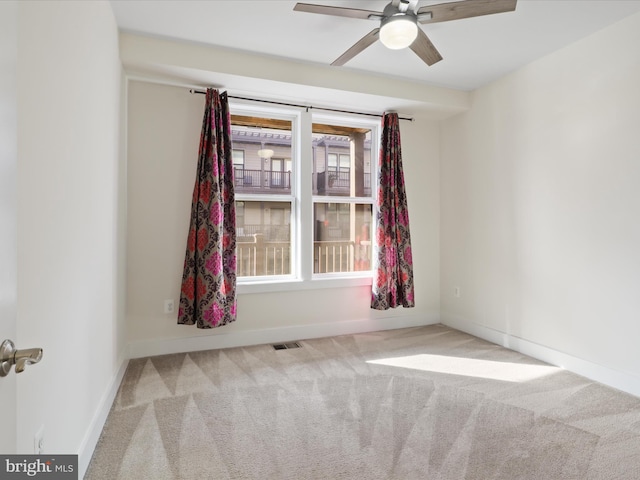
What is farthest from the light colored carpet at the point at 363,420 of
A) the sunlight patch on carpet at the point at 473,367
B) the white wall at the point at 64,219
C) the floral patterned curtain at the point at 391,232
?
the floral patterned curtain at the point at 391,232

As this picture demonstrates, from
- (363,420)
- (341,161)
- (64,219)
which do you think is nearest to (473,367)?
(363,420)

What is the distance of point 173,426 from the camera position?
2047 mm

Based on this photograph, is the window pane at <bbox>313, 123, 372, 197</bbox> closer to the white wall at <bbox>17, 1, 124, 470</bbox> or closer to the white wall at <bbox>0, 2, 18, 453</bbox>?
the white wall at <bbox>17, 1, 124, 470</bbox>

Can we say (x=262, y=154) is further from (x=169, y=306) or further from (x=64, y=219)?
(x=64, y=219)

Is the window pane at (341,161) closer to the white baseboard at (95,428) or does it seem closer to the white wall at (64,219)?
the white wall at (64,219)

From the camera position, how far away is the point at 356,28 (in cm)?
263

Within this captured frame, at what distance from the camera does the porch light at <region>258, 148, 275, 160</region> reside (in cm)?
365

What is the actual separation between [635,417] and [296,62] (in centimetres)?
360

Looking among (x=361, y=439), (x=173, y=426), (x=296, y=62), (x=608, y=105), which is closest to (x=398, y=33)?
(x=296, y=62)

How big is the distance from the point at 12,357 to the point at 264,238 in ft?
9.68

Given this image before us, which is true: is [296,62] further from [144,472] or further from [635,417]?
[635,417]

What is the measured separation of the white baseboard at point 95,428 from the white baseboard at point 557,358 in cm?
336

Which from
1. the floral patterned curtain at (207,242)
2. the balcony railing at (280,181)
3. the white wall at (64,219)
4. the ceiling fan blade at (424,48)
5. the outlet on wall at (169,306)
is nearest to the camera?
the white wall at (64,219)

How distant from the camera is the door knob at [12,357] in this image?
2.37 ft
